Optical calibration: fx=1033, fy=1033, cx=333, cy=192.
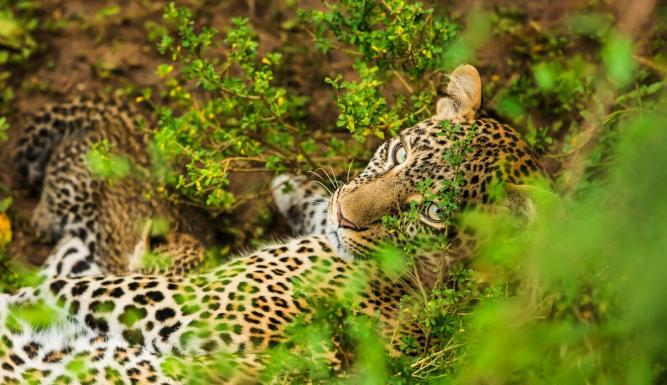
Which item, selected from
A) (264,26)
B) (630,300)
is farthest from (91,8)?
(630,300)

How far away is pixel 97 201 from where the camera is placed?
8320mm

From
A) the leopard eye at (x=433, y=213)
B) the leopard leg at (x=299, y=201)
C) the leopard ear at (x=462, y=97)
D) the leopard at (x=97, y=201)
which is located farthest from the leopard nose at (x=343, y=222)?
the leopard at (x=97, y=201)

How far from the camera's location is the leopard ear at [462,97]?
6.54m

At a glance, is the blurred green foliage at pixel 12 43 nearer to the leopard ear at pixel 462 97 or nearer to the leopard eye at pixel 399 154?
the leopard eye at pixel 399 154

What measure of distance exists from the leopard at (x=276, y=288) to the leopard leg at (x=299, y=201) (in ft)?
4.33

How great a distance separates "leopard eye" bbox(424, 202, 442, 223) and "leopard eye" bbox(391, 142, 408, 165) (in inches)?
18.1

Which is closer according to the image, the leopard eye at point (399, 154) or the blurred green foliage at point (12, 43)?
the leopard eye at point (399, 154)

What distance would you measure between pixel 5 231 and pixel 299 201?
7.51ft

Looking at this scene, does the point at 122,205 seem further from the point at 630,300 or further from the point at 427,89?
the point at 630,300

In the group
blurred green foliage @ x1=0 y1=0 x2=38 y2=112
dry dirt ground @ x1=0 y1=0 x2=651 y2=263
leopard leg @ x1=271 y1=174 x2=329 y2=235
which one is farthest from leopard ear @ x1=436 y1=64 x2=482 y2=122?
blurred green foliage @ x1=0 y1=0 x2=38 y2=112

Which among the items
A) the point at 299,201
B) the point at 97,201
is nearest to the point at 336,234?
the point at 299,201

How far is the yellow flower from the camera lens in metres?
7.95

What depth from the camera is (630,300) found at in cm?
302

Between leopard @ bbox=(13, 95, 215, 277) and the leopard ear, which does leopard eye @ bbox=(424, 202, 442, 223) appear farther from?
leopard @ bbox=(13, 95, 215, 277)
